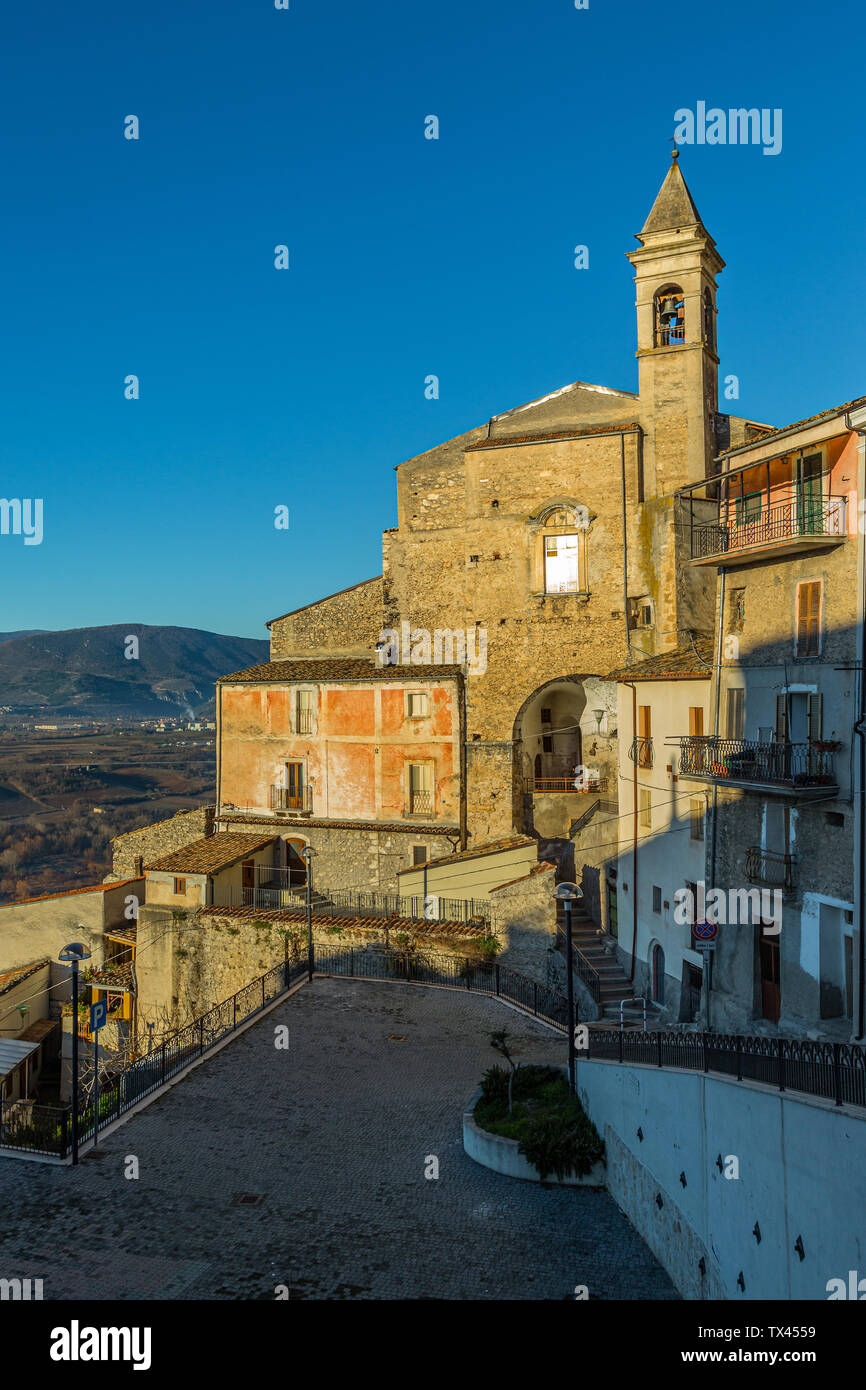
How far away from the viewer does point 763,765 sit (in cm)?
1977

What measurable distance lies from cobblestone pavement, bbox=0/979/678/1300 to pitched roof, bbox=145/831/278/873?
13352 millimetres

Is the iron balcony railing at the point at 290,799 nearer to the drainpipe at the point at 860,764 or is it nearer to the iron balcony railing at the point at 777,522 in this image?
the iron balcony railing at the point at 777,522

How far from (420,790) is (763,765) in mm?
18490

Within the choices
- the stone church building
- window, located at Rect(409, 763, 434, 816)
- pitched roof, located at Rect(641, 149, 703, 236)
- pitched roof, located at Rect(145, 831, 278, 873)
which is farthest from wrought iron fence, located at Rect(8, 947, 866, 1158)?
pitched roof, located at Rect(641, 149, 703, 236)

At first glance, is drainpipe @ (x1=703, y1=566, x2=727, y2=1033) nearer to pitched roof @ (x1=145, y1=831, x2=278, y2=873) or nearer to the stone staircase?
the stone staircase

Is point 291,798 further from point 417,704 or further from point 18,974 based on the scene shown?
point 18,974

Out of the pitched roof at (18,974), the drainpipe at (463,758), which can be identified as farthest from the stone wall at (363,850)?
the pitched roof at (18,974)

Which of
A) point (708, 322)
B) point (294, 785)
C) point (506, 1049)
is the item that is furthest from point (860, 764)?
point (294, 785)

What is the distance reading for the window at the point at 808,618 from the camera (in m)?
19.1

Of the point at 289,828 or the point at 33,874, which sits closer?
the point at 289,828
